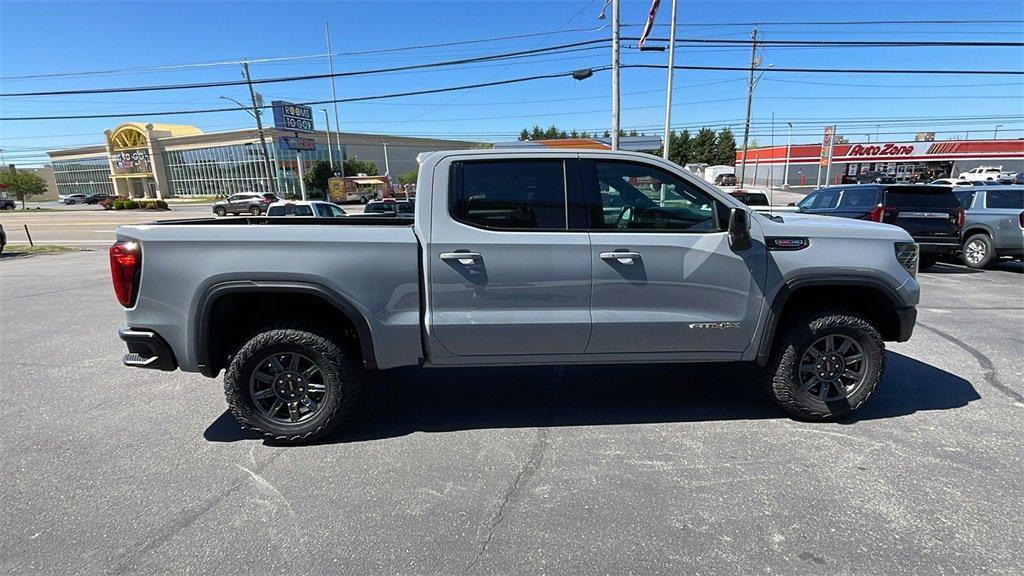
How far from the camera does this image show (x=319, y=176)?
197 ft

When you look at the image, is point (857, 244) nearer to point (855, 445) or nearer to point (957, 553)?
point (855, 445)

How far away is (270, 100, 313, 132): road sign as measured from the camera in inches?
1683

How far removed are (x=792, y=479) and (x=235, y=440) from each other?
3674 millimetres

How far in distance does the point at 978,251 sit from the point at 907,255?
364 inches

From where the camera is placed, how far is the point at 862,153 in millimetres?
55031

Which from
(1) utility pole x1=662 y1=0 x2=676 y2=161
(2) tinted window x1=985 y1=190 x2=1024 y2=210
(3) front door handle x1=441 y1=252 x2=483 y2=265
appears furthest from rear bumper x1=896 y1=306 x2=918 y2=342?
(1) utility pole x1=662 y1=0 x2=676 y2=161

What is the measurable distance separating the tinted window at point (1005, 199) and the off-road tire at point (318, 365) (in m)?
12.8

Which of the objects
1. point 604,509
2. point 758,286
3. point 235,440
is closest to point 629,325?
point 758,286

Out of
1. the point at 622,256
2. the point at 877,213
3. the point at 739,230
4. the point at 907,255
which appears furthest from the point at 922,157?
the point at 622,256

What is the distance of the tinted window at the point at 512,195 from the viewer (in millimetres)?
3209

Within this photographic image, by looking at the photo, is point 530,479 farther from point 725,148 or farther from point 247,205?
point 725,148

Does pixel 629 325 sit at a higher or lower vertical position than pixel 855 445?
higher

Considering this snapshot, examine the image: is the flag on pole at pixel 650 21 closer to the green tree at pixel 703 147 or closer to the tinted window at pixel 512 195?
the tinted window at pixel 512 195

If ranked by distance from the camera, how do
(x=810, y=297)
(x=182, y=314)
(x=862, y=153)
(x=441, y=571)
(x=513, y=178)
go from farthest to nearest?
(x=862, y=153), (x=810, y=297), (x=513, y=178), (x=182, y=314), (x=441, y=571)
